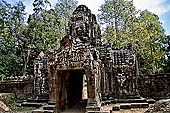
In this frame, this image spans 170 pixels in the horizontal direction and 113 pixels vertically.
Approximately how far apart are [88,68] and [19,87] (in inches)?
435

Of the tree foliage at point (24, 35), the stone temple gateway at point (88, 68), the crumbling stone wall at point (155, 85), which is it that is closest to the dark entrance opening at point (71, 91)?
the stone temple gateway at point (88, 68)

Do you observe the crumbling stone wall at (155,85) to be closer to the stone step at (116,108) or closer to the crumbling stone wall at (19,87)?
the stone step at (116,108)

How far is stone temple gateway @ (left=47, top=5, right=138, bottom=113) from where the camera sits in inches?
391

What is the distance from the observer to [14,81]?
1845 cm

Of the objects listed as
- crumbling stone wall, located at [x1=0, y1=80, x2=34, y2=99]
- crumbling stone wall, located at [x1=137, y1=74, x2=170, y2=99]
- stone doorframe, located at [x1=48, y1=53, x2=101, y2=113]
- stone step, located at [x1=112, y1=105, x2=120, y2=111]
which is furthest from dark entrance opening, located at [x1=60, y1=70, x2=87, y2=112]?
crumbling stone wall, located at [x1=137, y1=74, x2=170, y2=99]

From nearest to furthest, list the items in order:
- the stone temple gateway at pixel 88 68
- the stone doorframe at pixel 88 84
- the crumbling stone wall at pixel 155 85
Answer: the stone doorframe at pixel 88 84 → the stone temple gateway at pixel 88 68 → the crumbling stone wall at pixel 155 85

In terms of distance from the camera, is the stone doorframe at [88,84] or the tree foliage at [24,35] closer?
the stone doorframe at [88,84]

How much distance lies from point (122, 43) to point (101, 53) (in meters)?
12.7

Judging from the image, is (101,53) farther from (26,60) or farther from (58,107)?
(26,60)

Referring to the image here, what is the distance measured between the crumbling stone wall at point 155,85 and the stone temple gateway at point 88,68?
3.91 m

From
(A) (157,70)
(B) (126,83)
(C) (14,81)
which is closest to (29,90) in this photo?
(C) (14,81)

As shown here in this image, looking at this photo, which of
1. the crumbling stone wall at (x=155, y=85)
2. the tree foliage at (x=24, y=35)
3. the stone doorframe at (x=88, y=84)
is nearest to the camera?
the stone doorframe at (x=88, y=84)

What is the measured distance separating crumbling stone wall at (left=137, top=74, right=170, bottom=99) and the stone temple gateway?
3.91 m

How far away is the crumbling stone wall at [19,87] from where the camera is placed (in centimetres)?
1785
